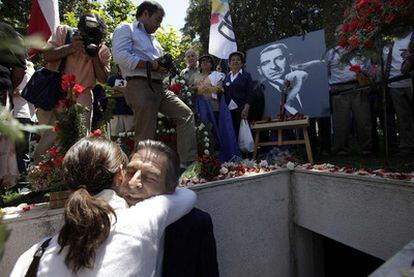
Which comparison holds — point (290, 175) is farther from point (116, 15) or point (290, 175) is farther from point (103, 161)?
point (116, 15)

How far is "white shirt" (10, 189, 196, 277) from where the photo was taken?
1.23 meters

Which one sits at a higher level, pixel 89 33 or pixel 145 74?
pixel 89 33

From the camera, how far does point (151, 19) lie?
3457 mm

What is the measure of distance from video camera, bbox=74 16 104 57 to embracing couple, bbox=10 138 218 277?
1.59 m

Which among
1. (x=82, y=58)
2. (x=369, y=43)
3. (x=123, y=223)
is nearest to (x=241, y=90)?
(x=82, y=58)

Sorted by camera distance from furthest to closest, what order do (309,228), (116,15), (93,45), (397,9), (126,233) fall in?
(116,15) < (309,228) < (93,45) < (397,9) < (126,233)

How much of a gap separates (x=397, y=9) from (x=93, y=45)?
7.47ft

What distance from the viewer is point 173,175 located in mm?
1789

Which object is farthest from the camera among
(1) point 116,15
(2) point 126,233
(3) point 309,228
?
(1) point 116,15

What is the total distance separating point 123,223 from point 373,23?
181 centimetres

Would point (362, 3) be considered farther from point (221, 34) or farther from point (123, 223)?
point (221, 34)

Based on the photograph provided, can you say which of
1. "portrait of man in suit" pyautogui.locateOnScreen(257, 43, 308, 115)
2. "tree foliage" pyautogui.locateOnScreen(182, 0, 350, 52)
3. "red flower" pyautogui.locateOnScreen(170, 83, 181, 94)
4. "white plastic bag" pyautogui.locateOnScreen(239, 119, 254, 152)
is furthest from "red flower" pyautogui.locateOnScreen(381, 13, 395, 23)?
"tree foliage" pyautogui.locateOnScreen(182, 0, 350, 52)

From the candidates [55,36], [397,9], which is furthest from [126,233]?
[55,36]

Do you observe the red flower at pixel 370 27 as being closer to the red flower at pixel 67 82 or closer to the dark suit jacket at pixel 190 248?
the dark suit jacket at pixel 190 248
